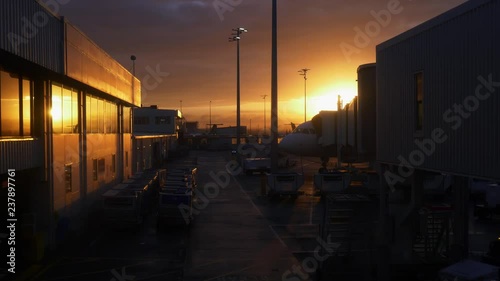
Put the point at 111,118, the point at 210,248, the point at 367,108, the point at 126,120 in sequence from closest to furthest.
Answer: the point at 367,108 < the point at 210,248 < the point at 111,118 < the point at 126,120

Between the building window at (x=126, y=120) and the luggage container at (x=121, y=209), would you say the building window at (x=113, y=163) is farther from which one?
the luggage container at (x=121, y=209)

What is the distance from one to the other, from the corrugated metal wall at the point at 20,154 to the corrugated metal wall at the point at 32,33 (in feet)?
9.24

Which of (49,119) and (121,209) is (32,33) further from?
(121,209)

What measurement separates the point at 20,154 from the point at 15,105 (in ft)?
5.64

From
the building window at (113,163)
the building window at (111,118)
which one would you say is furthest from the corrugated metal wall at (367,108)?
the building window at (113,163)

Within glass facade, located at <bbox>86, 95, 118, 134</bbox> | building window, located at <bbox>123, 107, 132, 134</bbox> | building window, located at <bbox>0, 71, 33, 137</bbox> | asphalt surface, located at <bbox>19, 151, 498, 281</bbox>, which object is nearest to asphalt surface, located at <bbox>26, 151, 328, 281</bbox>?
asphalt surface, located at <bbox>19, 151, 498, 281</bbox>

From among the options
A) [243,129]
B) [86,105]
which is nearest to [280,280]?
[86,105]

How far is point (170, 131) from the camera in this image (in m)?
102

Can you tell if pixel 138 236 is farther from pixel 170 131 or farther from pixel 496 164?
pixel 170 131

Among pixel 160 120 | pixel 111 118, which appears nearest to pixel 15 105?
pixel 111 118

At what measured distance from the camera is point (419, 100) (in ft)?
52.3

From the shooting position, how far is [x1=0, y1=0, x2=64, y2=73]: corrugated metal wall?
1648 cm

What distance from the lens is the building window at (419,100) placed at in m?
15.6

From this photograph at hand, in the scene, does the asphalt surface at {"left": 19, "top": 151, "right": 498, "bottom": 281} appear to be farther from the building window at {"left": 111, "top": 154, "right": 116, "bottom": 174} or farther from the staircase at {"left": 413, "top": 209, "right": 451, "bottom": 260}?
the building window at {"left": 111, "top": 154, "right": 116, "bottom": 174}
